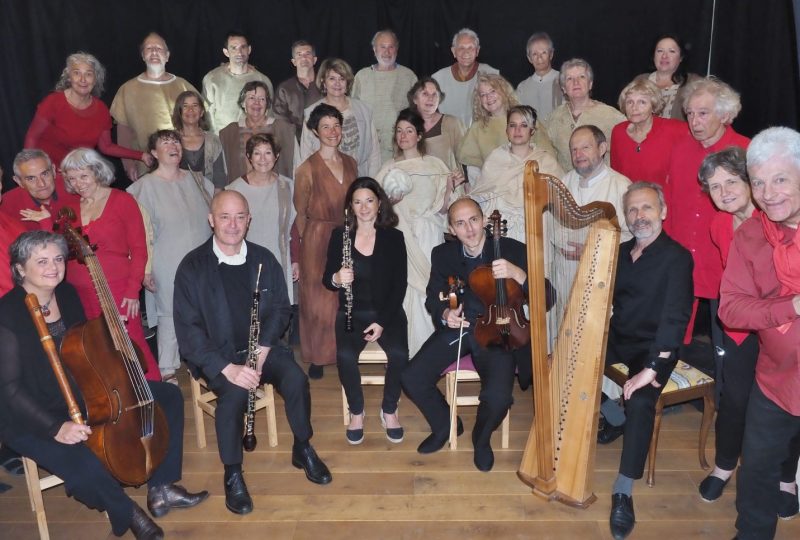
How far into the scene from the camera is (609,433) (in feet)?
11.4

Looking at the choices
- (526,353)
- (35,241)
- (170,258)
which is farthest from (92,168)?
(526,353)

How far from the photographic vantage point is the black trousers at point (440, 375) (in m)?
3.23

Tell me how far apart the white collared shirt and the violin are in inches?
42.2

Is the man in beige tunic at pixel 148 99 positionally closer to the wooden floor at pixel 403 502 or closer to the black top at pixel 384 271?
the black top at pixel 384 271

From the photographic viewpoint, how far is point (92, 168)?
354 cm

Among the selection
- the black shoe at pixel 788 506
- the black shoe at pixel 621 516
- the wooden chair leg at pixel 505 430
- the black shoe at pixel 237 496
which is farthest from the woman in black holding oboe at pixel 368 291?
the black shoe at pixel 788 506

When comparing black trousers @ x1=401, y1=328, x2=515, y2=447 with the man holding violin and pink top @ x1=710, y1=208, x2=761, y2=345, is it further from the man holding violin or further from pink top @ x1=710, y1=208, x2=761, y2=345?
pink top @ x1=710, y1=208, x2=761, y2=345

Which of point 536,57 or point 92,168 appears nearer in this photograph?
point 92,168

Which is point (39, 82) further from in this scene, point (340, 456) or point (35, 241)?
point (340, 456)

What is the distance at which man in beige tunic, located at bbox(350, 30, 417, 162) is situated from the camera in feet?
16.3

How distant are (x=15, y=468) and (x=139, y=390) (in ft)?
3.64

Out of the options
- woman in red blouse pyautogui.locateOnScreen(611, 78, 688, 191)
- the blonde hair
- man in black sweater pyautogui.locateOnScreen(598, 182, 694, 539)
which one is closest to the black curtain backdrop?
the blonde hair

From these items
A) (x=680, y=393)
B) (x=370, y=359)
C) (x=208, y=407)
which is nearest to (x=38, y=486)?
(x=208, y=407)

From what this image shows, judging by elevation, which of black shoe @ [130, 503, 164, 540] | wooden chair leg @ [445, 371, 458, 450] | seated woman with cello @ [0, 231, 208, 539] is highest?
seated woman with cello @ [0, 231, 208, 539]
